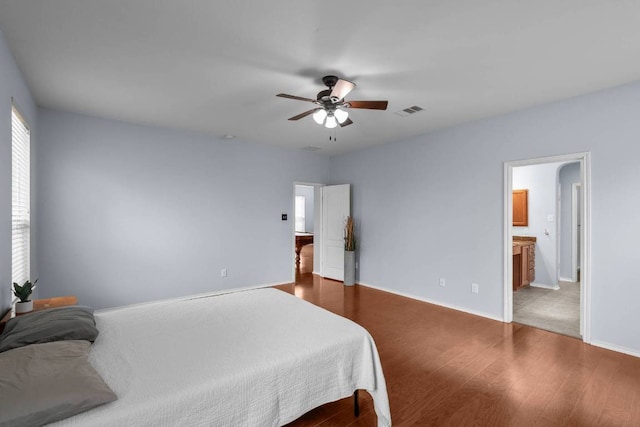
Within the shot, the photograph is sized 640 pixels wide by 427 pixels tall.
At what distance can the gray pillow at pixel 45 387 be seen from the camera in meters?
1.10

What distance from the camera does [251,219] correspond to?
5281 millimetres

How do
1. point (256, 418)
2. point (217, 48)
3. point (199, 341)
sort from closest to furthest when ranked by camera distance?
point (256, 418), point (199, 341), point (217, 48)

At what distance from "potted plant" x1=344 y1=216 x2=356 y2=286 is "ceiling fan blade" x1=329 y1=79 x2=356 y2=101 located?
10.7ft

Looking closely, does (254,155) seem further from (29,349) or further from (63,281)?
(29,349)

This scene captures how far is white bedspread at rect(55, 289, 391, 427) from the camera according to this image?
133 cm

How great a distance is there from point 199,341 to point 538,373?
2695mm

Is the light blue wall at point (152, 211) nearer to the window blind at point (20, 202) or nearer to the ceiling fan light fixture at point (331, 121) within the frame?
the window blind at point (20, 202)

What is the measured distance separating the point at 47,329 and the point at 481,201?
4338mm

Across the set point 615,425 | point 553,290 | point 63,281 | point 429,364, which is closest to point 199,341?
point 429,364

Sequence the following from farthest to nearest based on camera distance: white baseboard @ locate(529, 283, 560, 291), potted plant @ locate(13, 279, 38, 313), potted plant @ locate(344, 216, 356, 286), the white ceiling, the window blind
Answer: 1. potted plant @ locate(344, 216, 356, 286)
2. white baseboard @ locate(529, 283, 560, 291)
3. the window blind
4. potted plant @ locate(13, 279, 38, 313)
5. the white ceiling

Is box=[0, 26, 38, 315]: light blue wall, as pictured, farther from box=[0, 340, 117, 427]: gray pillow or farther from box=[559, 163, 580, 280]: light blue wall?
box=[559, 163, 580, 280]: light blue wall

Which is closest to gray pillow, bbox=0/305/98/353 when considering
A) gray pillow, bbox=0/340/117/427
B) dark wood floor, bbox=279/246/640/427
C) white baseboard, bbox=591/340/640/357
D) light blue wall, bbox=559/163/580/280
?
gray pillow, bbox=0/340/117/427

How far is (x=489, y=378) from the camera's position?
2490mm

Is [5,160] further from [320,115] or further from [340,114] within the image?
[340,114]
